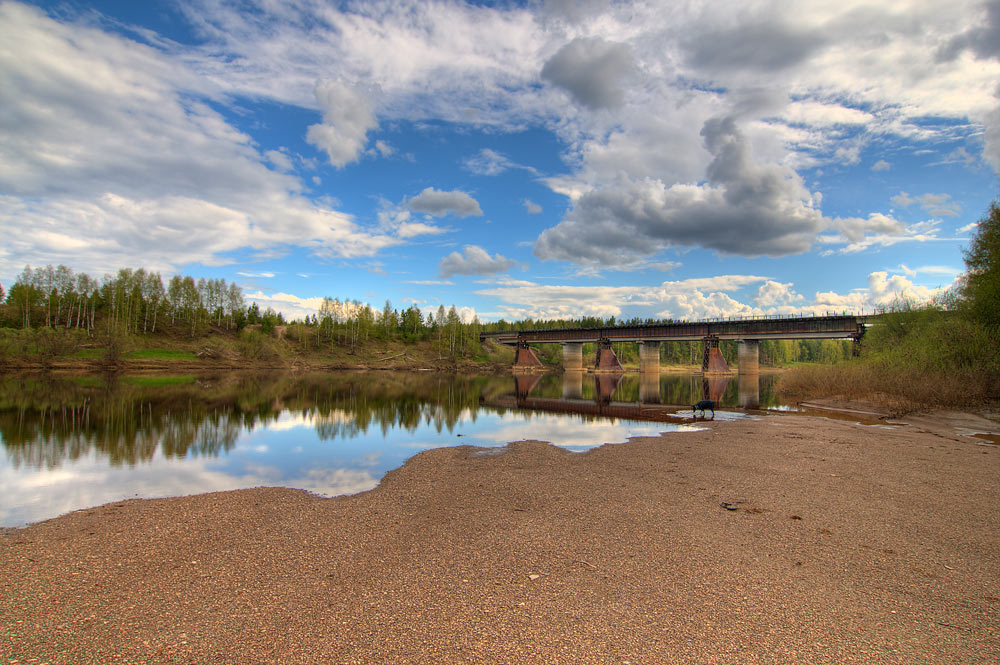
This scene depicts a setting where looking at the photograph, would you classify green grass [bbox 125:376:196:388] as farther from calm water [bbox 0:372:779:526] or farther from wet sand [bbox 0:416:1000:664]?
wet sand [bbox 0:416:1000:664]

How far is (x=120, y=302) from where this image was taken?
108875 millimetres

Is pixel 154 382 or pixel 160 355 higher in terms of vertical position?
pixel 160 355

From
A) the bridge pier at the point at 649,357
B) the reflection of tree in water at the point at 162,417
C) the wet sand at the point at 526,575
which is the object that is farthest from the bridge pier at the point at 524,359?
the wet sand at the point at 526,575

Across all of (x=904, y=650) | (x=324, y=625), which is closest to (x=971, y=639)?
(x=904, y=650)

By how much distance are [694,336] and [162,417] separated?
290ft

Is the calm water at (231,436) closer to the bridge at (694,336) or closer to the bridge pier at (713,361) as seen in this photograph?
the bridge at (694,336)

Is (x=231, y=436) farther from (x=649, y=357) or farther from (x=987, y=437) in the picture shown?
(x=649, y=357)

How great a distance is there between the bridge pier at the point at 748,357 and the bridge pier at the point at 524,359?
5558 centimetres

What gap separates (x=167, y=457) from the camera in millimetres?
19266

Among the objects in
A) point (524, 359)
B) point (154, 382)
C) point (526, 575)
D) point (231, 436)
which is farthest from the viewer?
point (524, 359)

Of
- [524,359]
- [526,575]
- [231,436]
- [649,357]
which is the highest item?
[649,357]

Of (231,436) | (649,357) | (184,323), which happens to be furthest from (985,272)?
(184,323)

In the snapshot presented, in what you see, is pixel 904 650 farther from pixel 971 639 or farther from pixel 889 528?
pixel 889 528

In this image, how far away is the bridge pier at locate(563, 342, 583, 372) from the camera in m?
121
